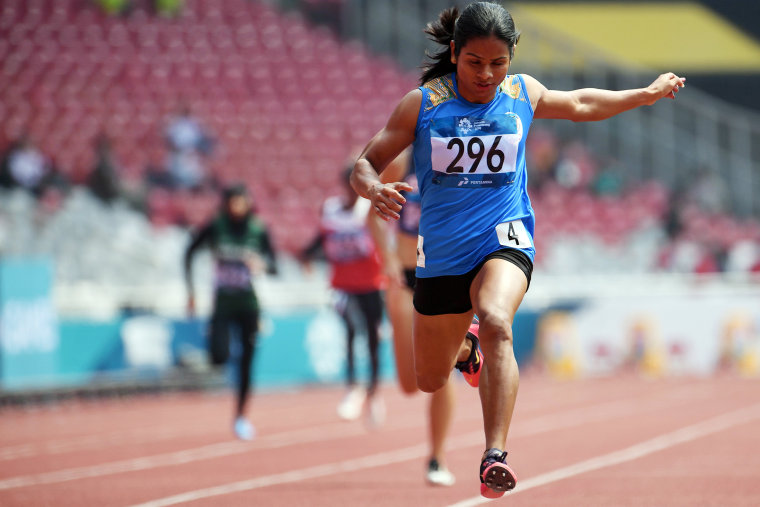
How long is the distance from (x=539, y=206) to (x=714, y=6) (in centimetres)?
992

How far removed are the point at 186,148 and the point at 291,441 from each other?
11309 mm

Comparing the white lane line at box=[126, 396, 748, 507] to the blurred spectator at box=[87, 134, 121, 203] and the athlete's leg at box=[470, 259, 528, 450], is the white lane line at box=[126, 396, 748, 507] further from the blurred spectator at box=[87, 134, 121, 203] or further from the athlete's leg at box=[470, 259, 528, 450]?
the blurred spectator at box=[87, 134, 121, 203]

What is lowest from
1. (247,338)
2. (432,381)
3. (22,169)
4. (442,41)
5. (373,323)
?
(373,323)

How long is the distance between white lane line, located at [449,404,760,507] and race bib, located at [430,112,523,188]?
6.65 feet

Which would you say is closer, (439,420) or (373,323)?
(439,420)

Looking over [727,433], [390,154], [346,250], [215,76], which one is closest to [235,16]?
[215,76]

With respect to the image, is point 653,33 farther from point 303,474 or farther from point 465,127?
point 465,127

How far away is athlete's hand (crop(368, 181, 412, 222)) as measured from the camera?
5.11 m

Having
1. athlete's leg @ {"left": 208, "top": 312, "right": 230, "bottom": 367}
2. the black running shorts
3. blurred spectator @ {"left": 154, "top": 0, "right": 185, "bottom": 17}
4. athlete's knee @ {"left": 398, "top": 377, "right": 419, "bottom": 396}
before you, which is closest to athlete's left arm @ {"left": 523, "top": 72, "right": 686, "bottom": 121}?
the black running shorts

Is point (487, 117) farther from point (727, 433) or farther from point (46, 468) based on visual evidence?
point (727, 433)

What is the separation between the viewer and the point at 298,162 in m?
23.2

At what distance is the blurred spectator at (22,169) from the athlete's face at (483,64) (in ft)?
48.5

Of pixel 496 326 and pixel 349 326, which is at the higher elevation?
pixel 496 326

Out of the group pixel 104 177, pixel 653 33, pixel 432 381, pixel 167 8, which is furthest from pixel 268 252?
pixel 653 33
